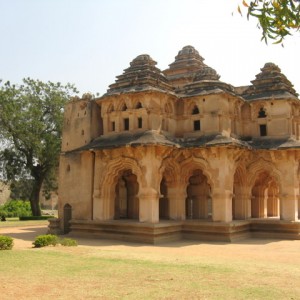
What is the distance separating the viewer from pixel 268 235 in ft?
65.2

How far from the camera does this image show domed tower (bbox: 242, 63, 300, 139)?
21031 mm

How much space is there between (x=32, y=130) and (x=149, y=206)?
742 inches

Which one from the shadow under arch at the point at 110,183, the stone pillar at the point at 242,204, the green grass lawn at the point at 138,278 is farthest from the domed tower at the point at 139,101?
the green grass lawn at the point at 138,278

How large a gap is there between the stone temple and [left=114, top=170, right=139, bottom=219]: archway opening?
0.05 metres

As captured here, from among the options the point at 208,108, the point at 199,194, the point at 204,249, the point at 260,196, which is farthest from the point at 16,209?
the point at 204,249

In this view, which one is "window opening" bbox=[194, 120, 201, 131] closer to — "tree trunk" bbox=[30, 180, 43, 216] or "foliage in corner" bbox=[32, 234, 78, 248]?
"foliage in corner" bbox=[32, 234, 78, 248]

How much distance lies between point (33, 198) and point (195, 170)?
19474 mm

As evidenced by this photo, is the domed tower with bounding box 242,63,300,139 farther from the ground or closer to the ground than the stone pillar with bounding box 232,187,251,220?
farther from the ground

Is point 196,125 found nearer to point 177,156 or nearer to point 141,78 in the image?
point 177,156

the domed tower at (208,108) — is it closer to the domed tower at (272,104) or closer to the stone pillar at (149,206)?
the domed tower at (272,104)

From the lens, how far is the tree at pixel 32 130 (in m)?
33.7

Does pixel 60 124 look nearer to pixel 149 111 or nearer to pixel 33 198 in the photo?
pixel 33 198

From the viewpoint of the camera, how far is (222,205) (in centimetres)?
1883

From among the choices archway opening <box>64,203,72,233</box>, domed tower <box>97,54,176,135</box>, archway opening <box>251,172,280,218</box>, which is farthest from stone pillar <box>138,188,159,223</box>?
archway opening <box>251,172,280,218</box>
